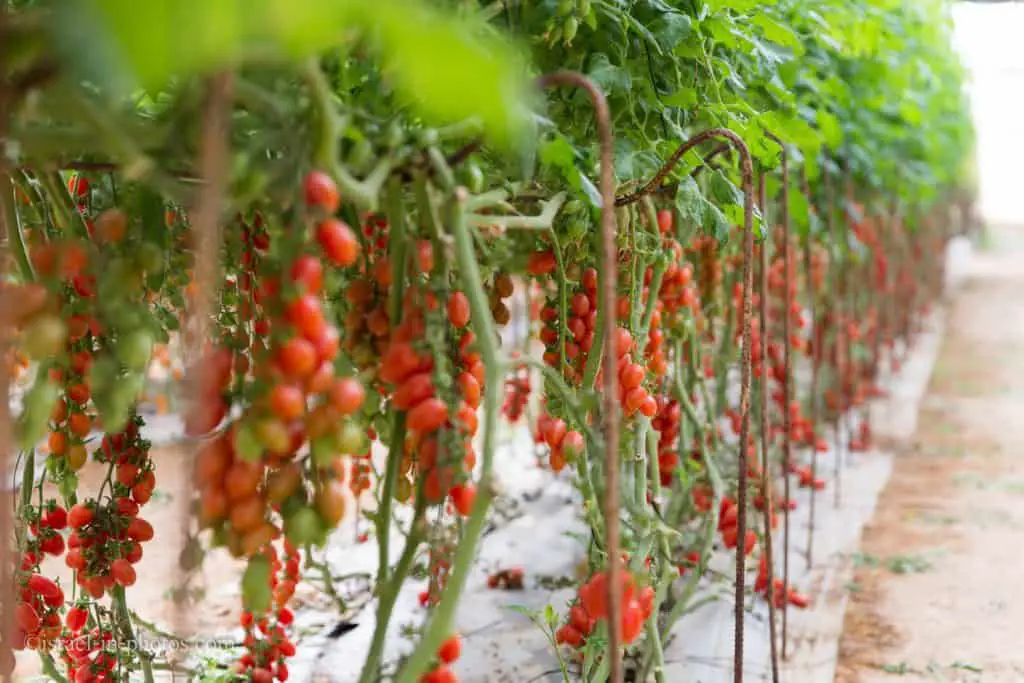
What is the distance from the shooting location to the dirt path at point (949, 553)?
2.41 meters

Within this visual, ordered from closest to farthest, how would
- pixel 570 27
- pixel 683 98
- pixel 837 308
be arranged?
pixel 570 27, pixel 683 98, pixel 837 308

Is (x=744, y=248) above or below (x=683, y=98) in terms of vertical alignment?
below

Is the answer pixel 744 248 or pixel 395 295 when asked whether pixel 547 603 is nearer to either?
pixel 744 248

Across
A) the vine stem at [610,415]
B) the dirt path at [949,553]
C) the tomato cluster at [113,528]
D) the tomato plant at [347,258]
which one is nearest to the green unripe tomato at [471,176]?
the tomato plant at [347,258]

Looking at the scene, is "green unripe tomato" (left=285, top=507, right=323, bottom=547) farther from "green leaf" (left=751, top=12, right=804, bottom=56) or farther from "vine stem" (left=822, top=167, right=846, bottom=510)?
"vine stem" (left=822, top=167, right=846, bottom=510)

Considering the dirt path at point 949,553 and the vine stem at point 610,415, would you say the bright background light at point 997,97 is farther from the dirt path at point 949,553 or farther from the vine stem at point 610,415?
the vine stem at point 610,415

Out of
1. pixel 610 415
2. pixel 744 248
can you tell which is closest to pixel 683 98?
pixel 744 248

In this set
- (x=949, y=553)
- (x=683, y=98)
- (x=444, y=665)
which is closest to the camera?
(x=444, y=665)

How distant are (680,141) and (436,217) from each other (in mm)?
667

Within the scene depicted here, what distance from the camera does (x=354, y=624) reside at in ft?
7.96

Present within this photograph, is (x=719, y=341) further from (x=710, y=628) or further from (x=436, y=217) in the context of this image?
(x=436, y=217)

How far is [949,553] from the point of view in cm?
312

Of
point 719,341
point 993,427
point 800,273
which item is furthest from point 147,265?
point 993,427

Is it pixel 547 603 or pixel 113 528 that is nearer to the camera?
pixel 113 528
